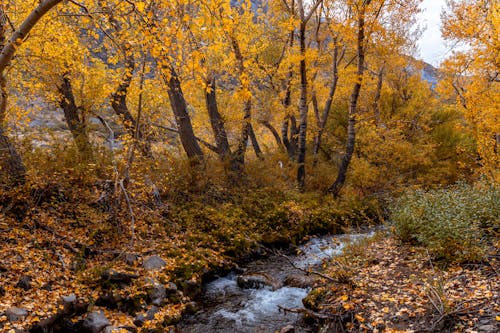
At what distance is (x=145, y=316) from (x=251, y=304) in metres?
1.97

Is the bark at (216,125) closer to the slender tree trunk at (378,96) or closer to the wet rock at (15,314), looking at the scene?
the wet rock at (15,314)

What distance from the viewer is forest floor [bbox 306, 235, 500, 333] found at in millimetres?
3975

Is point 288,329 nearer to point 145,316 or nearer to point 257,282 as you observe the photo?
point 257,282

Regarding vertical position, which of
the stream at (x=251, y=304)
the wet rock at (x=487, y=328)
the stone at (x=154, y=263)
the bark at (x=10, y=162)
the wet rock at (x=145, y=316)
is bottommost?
the stream at (x=251, y=304)

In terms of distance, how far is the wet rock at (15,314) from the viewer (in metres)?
4.28

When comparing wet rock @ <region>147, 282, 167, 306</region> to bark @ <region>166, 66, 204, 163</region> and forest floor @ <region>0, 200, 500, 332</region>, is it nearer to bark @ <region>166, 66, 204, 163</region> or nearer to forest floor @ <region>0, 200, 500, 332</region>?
forest floor @ <region>0, 200, 500, 332</region>

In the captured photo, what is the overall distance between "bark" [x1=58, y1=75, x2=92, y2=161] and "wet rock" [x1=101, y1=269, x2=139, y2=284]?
3.78 m

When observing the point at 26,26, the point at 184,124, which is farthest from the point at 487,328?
the point at 184,124

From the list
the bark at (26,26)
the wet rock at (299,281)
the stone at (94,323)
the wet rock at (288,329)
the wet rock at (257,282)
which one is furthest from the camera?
the wet rock at (257,282)

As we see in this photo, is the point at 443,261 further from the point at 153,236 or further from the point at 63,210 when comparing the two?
the point at 63,210

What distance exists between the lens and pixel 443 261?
5.36m

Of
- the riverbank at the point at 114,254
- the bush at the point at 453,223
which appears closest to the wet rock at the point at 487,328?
the bush at the point at 453,223

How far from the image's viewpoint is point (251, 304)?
20.9ft

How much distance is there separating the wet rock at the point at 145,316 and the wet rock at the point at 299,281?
8.86ft
